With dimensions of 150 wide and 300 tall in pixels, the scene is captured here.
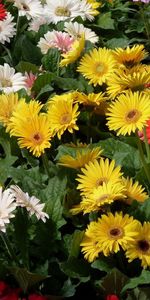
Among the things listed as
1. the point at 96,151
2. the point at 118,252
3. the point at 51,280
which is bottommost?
the point at 51,280

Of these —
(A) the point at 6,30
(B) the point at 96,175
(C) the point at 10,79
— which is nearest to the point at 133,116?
(B) the point at 96,175

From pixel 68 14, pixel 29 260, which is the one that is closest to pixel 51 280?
pixel 29 260

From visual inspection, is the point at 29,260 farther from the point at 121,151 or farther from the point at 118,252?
the point at 121,151

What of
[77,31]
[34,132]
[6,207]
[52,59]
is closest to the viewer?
[6,207]

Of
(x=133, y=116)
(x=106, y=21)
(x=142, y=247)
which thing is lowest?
(x=106, y=21)

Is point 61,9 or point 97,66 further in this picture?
point 61,9

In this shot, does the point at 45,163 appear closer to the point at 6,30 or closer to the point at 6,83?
the point at 6,83
